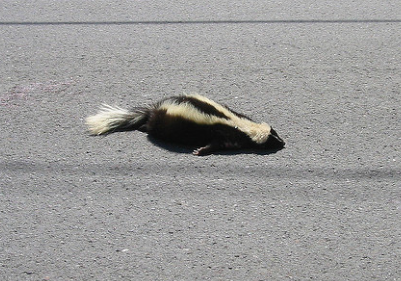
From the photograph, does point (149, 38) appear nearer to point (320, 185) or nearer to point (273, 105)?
point (273, 105)

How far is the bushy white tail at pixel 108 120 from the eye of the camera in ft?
19.0

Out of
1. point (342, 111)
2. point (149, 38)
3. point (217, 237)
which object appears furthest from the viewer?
point (149, 38)

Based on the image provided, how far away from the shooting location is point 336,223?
4.65 metres

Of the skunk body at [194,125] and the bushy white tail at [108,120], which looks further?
the bushy white tail at [108,120]

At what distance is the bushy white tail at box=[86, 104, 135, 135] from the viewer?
5.78 m

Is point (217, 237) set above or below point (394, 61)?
below

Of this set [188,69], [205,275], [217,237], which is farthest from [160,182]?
[188,69]

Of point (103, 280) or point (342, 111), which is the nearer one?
point (103, 280)

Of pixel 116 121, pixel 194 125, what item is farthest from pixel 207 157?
pixel 116 121

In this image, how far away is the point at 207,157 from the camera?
5457mm

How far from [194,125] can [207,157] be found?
0.96 ft

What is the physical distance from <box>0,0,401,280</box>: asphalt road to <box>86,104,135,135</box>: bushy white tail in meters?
0.08

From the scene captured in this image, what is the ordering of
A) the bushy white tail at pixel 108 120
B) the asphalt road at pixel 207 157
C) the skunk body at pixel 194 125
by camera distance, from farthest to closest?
the bushy white tail at pixel 108 120 → the skunk body at pixel 194 125 → the asphalt road at pixel 207 157

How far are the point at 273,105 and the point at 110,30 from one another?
87.0 inches
